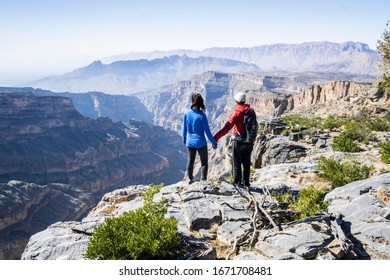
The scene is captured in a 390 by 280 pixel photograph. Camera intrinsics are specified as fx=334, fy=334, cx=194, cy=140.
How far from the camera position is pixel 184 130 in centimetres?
1147

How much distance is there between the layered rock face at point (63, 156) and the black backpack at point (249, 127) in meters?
74.3

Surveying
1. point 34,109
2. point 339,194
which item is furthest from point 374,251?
point 34,109

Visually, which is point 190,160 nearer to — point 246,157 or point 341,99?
point 246,157

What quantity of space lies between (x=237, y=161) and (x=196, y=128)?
1.71 meters

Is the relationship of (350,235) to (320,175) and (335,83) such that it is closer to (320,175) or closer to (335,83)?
(320,175)

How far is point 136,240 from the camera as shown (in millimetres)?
6168

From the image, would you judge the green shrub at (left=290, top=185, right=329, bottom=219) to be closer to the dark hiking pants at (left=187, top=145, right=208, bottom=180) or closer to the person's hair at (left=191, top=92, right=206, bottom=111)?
the dark hiking pants at (left=187, top=145, right=208, bottom=180)

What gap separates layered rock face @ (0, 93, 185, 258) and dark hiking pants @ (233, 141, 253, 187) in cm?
7334

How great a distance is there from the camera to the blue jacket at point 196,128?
10.8 meters

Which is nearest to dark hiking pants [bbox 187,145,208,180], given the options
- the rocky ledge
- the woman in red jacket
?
the woman in red jacket

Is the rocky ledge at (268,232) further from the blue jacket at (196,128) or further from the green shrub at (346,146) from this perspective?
the green shrub at (346,146)

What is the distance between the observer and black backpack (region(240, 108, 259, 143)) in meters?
10.1

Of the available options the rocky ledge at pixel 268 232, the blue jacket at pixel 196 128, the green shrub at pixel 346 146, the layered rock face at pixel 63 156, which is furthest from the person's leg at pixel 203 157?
the layered rock face at pixel 63 156

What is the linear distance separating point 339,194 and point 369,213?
79.6 inches
